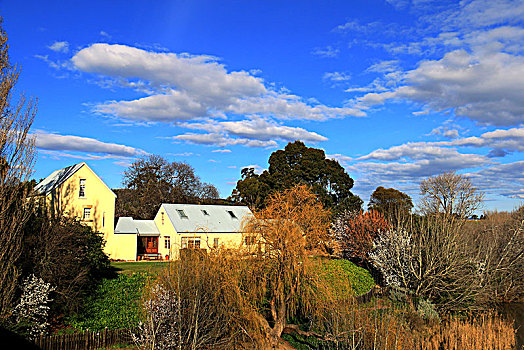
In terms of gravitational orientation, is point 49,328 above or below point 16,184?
below

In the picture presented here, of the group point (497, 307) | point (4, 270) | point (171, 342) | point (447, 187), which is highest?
point (447, 187)

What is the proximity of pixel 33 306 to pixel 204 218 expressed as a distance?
2398 cm

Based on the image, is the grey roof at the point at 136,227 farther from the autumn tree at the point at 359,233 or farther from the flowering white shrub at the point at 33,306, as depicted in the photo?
the flowering white shrub at the point at 33,306

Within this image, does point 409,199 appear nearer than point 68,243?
No

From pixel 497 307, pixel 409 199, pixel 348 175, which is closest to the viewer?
pixel 497 307

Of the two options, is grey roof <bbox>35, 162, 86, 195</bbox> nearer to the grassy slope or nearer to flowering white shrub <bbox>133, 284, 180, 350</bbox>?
the grassy slope

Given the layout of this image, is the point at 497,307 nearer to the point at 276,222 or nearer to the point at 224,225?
the point at 276,222

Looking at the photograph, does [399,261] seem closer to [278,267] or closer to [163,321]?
[278,267]

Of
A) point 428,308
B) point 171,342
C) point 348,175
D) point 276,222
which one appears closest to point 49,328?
point 171,342

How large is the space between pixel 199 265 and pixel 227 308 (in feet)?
5.54

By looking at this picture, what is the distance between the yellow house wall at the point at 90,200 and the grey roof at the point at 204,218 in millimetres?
5660

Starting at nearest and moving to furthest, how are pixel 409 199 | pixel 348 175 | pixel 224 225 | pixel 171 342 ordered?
pixel 171 342, pixel 224 225, pixel 348 175, pixel 409 199

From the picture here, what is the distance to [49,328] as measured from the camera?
1503cm

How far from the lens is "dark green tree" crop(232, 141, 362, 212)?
1914 inches
